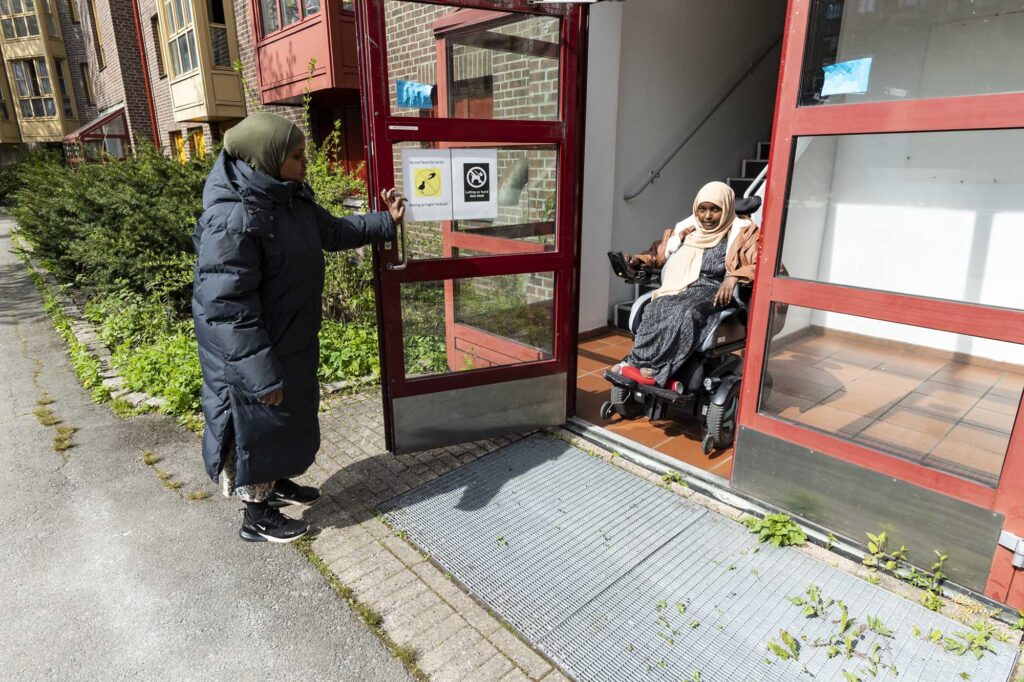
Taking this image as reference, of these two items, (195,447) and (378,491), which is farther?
(195,447)

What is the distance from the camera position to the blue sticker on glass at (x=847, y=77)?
7.68ft

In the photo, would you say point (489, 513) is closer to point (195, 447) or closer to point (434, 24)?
point (195, 447)

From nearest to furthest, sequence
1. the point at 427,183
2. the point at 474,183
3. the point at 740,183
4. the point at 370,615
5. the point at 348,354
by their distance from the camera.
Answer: the point at 370,615 → the point at 427,183 → the point at 474,183 → the point at 348,354 → the point at 740,183


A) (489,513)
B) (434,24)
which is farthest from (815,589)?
(434,24)

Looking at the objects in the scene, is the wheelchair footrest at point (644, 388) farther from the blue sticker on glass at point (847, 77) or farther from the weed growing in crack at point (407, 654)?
the weed growing in crack at point (407, 654)

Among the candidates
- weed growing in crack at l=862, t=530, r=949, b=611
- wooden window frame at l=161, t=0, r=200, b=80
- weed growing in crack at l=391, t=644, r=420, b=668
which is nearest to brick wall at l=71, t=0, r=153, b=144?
wooden window frame at l=161, t=0, r=200, b=80

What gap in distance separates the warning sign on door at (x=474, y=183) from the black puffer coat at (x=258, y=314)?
2.36 ft

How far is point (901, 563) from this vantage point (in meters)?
2.51

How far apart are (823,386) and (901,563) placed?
802mm

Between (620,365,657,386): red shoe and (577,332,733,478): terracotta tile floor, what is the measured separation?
1.36 feet

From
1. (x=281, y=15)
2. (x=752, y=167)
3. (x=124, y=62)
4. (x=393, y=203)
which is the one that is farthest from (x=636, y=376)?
(x=124, y=62)

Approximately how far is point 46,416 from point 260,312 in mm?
2913

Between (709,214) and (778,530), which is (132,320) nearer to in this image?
(709,214)

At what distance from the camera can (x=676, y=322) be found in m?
3.41
